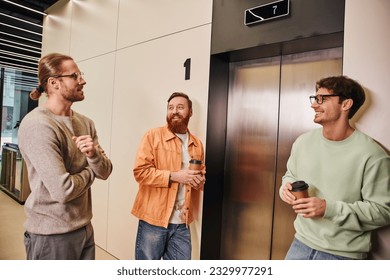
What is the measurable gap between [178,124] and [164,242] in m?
0.79

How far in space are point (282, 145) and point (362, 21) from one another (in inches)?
32.8

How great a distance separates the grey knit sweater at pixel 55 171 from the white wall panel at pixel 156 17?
42.4 inches

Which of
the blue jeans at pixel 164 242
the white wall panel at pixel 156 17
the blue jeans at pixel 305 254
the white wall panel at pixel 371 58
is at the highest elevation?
the white wall panel at pixel 156 17

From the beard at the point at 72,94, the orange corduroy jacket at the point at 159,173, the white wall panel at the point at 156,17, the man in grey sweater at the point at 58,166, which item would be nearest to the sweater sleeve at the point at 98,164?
the man in grey sweater at the point at 58,166

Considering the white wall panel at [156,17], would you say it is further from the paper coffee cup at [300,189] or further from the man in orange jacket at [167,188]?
the paper coffee cup at [300,189]

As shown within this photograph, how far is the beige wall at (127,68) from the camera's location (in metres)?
1.94

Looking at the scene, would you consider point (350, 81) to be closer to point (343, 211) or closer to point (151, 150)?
point (343, 211)

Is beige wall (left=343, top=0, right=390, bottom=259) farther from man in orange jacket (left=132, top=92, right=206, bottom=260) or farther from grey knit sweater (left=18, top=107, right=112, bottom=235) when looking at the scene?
grey knit sweater (left=18, top=107, right=112, bottom=235)

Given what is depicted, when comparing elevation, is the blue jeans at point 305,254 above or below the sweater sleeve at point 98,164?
below

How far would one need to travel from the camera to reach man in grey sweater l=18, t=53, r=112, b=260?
1137 mm

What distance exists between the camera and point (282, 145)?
1852 millimetres

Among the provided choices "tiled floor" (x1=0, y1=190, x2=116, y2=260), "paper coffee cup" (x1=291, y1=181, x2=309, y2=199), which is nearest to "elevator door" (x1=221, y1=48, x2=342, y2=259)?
"paper coffee cup" (x1=291, y1=181, x2=309, y2=199)

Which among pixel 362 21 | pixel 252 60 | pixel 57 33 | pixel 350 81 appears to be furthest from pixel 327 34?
pixel 57 33

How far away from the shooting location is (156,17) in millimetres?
2102
